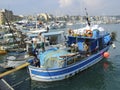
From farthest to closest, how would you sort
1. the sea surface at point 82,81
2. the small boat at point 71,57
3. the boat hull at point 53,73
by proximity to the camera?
the small boat at point 71,57 → the boat hull at point 53,73 → the sea surface at point 82,81

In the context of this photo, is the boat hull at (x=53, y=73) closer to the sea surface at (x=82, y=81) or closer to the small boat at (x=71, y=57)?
the small boat at (x=71, y=57)

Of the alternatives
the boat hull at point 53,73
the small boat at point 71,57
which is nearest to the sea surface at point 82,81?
the boat hull at point 53,73

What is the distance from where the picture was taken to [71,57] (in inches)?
953

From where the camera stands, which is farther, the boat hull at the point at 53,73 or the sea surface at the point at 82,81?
the boat hull at the point at 53,73

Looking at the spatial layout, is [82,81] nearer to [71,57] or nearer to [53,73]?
[71,57]

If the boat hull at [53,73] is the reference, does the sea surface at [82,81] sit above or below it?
below

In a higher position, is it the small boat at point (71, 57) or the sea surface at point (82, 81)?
the small boat at point (71, 57)

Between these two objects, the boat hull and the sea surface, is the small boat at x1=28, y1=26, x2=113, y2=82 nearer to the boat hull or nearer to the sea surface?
the boat hull

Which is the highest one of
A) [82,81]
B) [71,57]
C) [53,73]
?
[71,57]

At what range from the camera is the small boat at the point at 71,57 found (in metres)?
22.5

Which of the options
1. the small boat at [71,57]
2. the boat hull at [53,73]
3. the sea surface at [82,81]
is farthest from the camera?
the small boat at [71,57]

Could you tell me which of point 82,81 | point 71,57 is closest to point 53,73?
point 71,57

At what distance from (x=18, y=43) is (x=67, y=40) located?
14774 mm

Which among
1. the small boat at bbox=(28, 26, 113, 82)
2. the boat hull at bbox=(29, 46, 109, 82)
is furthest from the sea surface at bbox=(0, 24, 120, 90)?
the small boat at bbox=(28, 26, 113, 82)
